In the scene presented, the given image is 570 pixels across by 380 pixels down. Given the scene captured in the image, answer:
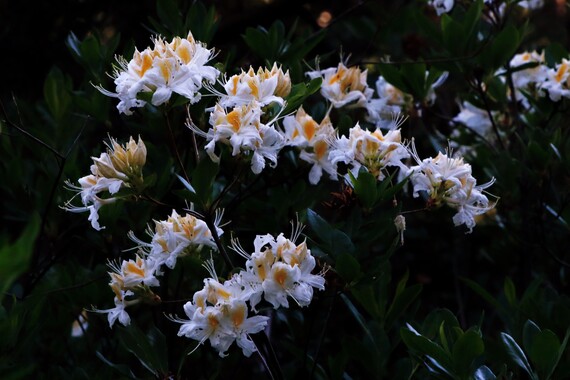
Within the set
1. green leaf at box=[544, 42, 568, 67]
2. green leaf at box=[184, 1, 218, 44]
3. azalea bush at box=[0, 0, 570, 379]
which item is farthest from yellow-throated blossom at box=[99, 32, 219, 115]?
green leaf at box=[544, 42, 568, 67]

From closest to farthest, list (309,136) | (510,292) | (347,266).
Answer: (347,266)
(309,136)
(510,292)

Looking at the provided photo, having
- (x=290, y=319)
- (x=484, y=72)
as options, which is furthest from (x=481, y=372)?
(x=484, y=72)

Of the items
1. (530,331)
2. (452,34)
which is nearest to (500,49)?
(452,34)

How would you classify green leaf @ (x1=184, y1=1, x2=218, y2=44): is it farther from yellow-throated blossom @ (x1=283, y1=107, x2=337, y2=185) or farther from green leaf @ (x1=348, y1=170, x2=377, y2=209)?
green leaf @ (x1=348, y1=170, x2=377, y2=209)

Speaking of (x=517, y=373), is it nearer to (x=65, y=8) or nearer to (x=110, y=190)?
(x=110, y=190)

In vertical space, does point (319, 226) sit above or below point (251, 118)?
below

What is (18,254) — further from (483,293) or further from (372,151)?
(483,293)
